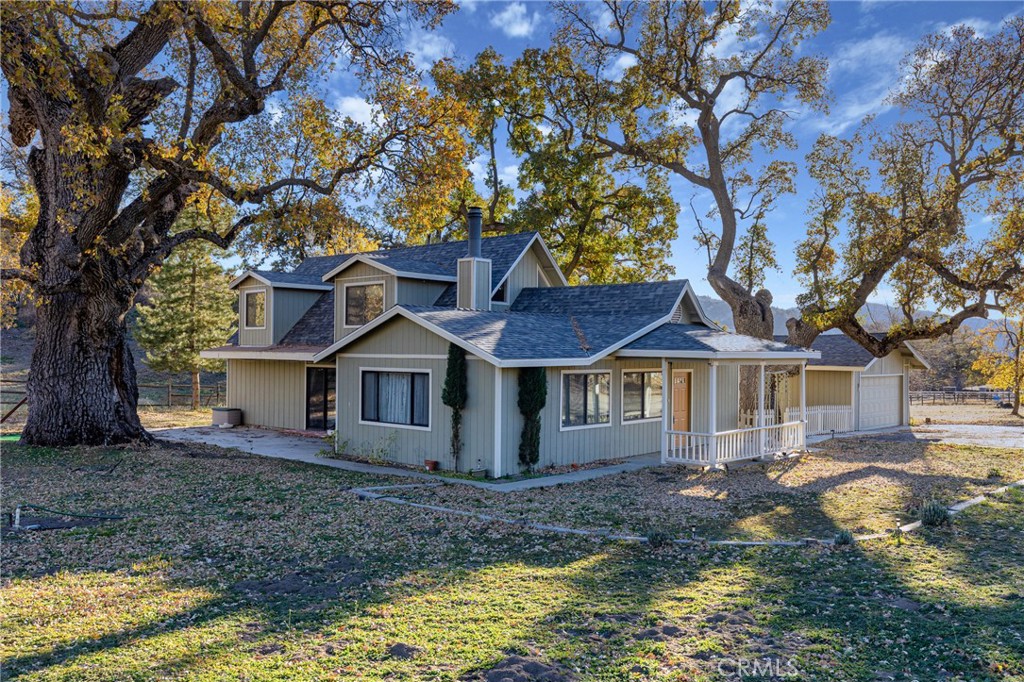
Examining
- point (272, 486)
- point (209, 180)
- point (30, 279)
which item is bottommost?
point (272, 486)

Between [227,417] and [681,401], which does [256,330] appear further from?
[681,401]

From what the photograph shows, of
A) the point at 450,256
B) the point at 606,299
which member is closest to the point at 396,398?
the point at 606,299

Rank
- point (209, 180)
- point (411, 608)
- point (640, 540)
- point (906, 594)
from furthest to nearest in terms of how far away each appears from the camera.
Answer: point (209, 180), point (640, 540), point (906, 594), point (411, 608)

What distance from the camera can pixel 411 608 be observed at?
6926mm

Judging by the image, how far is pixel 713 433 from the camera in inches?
644

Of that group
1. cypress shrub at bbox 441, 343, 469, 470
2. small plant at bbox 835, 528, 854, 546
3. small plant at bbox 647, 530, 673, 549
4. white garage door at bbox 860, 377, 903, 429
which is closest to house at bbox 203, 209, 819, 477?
cypress shrub at bbox 441, 343, 469, 470

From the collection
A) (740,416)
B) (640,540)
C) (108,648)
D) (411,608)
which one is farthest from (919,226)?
(108,648)

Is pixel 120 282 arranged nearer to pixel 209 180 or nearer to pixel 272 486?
pixel 209 180

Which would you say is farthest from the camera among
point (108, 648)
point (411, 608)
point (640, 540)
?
point (640, 540)

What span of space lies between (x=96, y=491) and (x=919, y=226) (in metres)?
24.4

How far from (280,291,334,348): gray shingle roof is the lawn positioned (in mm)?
11553

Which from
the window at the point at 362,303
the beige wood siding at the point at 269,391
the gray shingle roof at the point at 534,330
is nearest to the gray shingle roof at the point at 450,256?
the window at the point at 362,303

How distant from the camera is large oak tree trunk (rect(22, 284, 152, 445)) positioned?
17438 millimetres

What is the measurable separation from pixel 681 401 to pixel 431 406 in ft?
24.7
